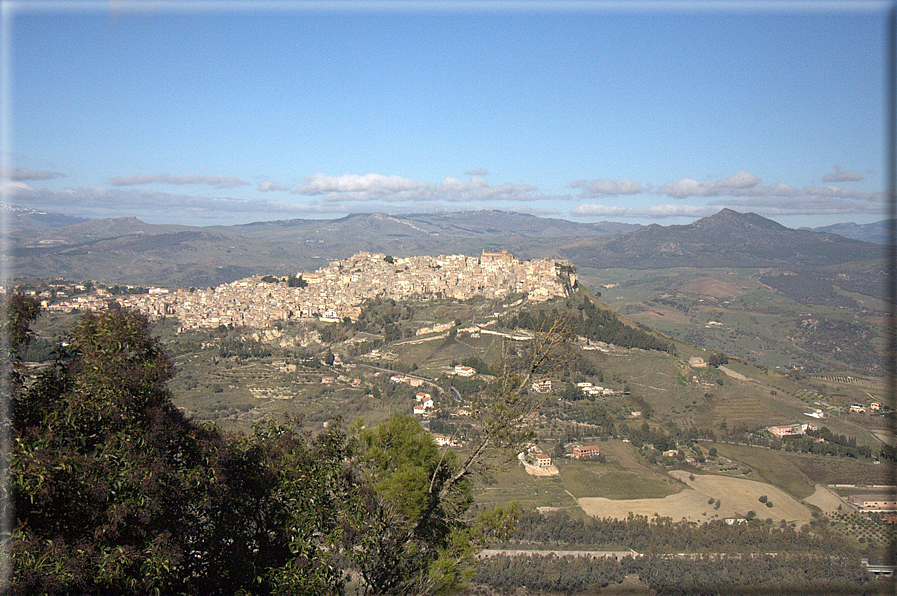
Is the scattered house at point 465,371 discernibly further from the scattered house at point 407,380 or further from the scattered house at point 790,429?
the scattered house at point 790,429

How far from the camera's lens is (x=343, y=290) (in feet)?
221

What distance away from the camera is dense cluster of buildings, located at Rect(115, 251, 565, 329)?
57.3m

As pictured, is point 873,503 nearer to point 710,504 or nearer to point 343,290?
point 710,504

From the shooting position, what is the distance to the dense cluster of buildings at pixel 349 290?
57.3 metres

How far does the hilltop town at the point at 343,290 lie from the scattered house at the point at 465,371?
15.9 m

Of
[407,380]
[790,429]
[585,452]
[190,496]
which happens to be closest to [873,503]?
[790,429]

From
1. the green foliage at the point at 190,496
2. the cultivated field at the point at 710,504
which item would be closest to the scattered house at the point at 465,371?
the cultivated field at the point at 710,504

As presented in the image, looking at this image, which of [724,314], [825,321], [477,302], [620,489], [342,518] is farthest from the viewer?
[724,314]

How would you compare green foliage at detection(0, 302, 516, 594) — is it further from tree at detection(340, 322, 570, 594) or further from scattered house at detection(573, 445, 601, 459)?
scattered house at detection(573, 445, 601, 459)

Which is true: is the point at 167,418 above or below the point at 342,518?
above

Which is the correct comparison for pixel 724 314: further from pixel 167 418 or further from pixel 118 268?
pixel 118 268

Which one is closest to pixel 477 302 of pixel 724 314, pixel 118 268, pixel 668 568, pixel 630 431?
pixel 630 431

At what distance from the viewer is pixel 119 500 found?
5.66 meters

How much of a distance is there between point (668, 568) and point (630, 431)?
16232mm
